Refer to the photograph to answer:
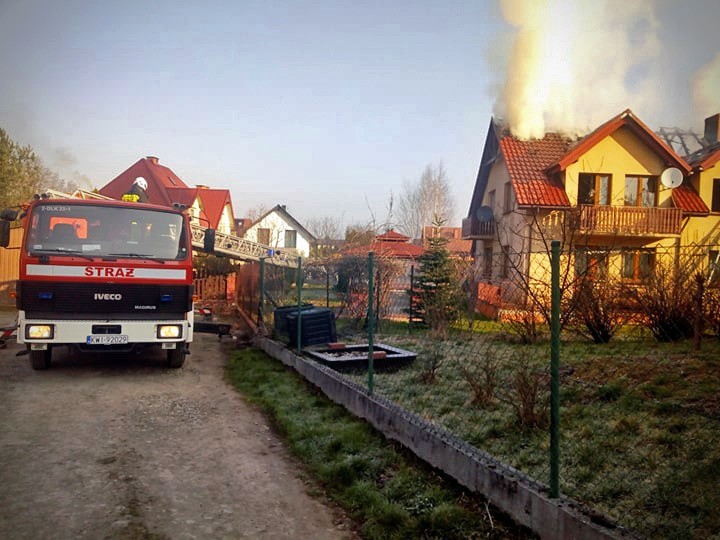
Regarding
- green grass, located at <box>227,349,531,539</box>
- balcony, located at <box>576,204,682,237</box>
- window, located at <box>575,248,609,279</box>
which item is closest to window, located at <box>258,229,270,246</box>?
balcony, located at <box>576,204,682,237</box>

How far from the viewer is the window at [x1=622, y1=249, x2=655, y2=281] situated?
597cm

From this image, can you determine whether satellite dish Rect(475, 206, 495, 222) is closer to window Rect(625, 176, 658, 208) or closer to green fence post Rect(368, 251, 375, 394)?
window Rect(625, 176, 658, 208)

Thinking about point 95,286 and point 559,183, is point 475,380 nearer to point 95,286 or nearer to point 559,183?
point 95,286

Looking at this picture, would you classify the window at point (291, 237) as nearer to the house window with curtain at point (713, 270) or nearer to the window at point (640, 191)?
the window at point (640, 191)

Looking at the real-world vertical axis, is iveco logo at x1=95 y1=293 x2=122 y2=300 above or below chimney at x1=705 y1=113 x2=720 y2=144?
below

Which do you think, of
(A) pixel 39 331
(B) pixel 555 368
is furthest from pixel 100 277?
(B) pixel 555 368

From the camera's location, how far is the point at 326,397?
7.23 m

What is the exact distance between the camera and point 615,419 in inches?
198

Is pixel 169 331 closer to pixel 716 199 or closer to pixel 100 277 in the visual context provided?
pixel 100 277

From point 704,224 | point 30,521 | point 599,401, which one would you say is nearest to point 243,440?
point 30,521

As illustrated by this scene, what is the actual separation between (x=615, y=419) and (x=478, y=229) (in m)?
19.2

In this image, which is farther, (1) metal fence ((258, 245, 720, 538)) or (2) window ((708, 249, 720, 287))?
(2) window ((708, 249, 720, 287))

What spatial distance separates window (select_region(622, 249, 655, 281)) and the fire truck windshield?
614cm

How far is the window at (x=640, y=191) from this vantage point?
20141 millimetres
